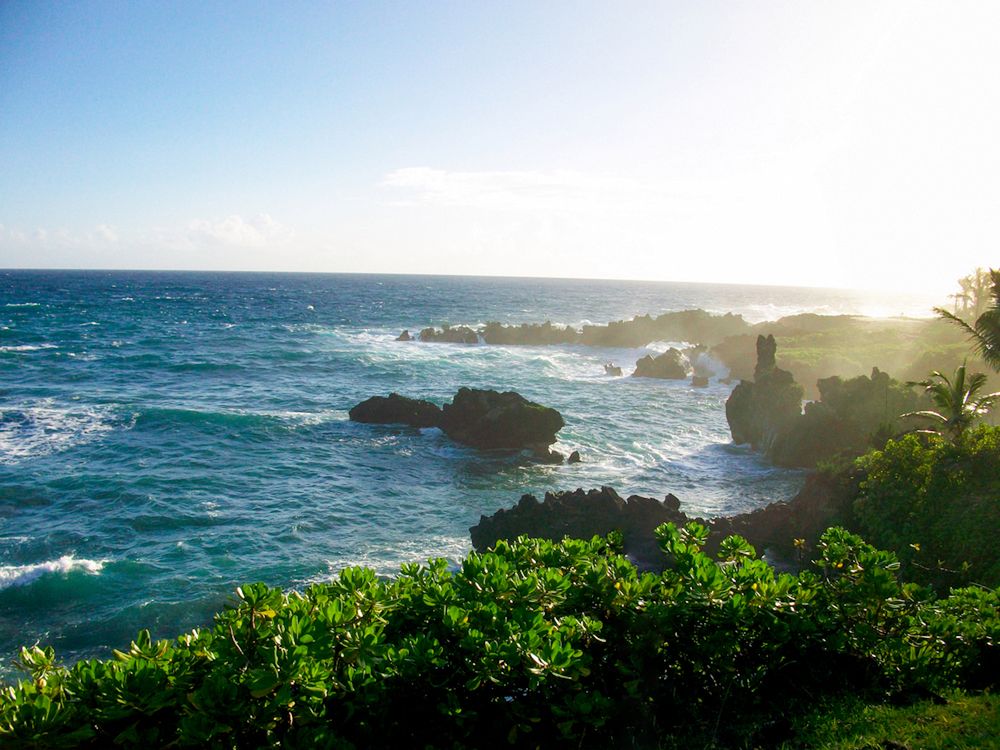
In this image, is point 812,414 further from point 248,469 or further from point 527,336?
point 527,336

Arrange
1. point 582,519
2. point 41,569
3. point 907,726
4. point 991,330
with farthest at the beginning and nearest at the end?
point 991,330 → point 582,519 → point 41,569 → point 907,726

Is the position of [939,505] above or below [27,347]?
above

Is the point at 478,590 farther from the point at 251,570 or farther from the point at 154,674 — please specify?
the point at 251,570

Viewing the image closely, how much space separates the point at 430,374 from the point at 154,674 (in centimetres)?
5060

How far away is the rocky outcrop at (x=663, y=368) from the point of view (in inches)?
2254

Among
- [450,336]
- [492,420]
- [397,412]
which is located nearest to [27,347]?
[450,336]

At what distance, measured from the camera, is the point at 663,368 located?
5753cm

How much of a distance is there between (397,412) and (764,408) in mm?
21671

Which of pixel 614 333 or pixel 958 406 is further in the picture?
pixel 614 333

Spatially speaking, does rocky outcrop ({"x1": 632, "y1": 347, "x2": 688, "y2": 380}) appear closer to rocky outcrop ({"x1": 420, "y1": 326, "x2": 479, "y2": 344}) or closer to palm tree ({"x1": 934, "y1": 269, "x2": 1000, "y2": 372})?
rocky outcrop ({"x1": 420, "y1": 326, "x2": 479, "y2": 344})

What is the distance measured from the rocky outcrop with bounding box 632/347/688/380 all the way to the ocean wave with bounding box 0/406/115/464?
43.0 m

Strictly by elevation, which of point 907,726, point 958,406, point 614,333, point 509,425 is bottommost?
point 509,425

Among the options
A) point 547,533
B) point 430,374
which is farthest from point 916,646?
point 430,374

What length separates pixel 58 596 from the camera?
17594 millimetres
